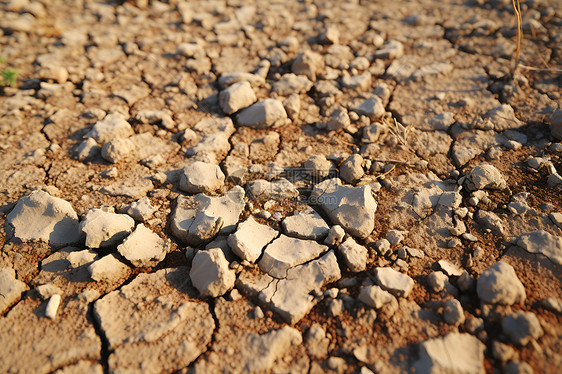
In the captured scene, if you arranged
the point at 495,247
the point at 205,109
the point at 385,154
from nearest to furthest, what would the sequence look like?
1. the point at 495,247
2. the point at 385,154
3. the point at 205,109

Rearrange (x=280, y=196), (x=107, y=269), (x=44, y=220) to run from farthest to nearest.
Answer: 1. (x=280, y=196)
2. (x=44, y=220)
3. (x=107, y=269)

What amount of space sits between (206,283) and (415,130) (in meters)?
1.57

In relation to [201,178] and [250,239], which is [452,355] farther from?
[201,178]

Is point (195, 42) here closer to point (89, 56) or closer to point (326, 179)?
point (89, 56)

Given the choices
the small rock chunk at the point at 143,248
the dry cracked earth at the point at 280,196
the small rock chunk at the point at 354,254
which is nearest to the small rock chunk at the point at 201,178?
the dry cracked earth at the point at 280,196

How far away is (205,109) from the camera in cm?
223

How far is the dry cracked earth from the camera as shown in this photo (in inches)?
48.3

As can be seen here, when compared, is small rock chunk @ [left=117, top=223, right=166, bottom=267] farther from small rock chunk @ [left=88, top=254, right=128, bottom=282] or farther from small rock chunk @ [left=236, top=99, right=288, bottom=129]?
small rock chunk @ [left=236, top=99, right=288, bottom=129]

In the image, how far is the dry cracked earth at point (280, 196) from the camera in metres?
1.23

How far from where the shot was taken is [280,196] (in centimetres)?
172

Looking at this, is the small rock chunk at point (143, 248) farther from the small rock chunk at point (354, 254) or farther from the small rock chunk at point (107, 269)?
the small rock chunk at point (354, 254)

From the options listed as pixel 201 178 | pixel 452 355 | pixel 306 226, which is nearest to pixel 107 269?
pixel 201 178

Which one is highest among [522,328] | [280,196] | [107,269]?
[522,328]

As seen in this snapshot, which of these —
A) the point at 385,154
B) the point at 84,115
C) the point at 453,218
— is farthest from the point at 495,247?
the point at 84,115
